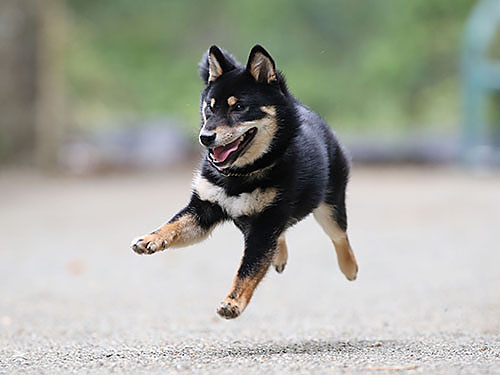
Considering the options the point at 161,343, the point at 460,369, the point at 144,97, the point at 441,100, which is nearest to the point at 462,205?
the point at 161,343

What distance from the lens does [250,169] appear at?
14.9 ft

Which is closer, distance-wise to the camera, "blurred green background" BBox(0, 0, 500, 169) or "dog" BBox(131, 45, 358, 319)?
"dog" BBox(131, 45, 358, 319)

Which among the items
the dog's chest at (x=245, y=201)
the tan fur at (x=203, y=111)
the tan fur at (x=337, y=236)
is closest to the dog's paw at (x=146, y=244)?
the dog's chest at (x=245, y=201)

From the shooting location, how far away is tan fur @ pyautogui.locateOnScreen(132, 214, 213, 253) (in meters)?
4.40

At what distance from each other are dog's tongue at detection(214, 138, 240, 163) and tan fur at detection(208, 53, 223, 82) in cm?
40

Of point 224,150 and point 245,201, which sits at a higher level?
point 224,150

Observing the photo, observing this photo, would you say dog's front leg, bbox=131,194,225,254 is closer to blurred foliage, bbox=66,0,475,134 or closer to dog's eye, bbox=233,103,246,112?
dog's eye, bbox=233,103,246,112

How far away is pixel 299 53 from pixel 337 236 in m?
19.7

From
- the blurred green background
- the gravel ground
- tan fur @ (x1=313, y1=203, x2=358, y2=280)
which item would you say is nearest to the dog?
tan fur @ (x1=313, y1=203, x2=358, y2=280)

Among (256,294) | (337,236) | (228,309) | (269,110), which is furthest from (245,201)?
(256,294)

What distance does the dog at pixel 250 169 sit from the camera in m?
4.39

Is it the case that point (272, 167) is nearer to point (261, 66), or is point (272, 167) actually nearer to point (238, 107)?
point (238, 107)

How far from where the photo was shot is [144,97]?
25.0 metres

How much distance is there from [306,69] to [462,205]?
1233cm
